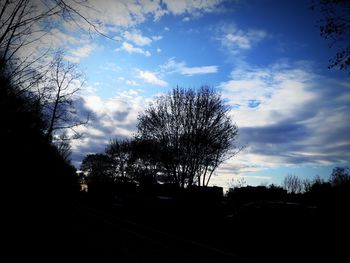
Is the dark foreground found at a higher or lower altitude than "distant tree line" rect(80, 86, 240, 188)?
lower

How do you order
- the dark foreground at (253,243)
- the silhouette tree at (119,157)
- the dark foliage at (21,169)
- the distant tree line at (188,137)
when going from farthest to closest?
1. the silhouette tree at (119,157)
2. the distant tree line at (188,137)
3. the dark foreground at (253,243)
4. the dark foliage at (21,169)

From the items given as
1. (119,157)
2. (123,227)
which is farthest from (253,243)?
(119,157)

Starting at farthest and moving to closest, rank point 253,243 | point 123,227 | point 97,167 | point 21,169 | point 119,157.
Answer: point 97,167
point 119,157
point 123,227
point 253,243
point 21,169

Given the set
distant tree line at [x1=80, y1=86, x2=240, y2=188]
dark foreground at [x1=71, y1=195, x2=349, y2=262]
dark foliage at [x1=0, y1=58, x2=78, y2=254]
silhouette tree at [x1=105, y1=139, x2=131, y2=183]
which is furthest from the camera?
silhouette tree at [x1=105, y1=139, x2=131, y2=183]

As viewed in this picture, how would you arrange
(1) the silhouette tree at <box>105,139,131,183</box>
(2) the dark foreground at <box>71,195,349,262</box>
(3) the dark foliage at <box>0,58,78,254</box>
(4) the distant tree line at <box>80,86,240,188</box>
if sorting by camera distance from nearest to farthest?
1. (3) the dark foliage at <box>0,58,78,254</box>
2. (2) the dark foreground at <box>71,195,349,262</box>
3. (4) the distant tree line at <box>80,86,240,188</box>
4. (1) the silhouette tree at <box>105,139,131,183</box>

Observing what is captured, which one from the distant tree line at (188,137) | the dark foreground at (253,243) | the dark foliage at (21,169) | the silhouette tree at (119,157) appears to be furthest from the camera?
the silhouette tree at (119,157)

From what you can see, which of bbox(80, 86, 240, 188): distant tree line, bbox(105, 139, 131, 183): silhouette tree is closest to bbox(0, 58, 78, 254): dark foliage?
bbox(80, 86, 240, 188): distant tree line

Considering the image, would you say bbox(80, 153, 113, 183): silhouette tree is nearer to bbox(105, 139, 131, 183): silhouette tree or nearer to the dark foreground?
bbox(105, 139, 131, 183): silhouette tree

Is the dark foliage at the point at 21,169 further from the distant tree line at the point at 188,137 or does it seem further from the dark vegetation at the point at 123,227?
the distant tree line at the point at 188,137

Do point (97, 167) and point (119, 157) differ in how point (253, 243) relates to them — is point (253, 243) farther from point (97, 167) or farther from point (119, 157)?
point (97, 167)

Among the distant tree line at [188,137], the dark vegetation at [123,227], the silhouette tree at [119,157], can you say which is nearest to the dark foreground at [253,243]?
the dark vegetation at [123,227]

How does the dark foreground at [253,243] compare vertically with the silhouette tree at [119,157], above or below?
below

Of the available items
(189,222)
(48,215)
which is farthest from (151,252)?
(189,222)

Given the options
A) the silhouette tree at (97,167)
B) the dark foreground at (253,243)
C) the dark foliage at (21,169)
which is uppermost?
the silhouette tree at (97,167)
